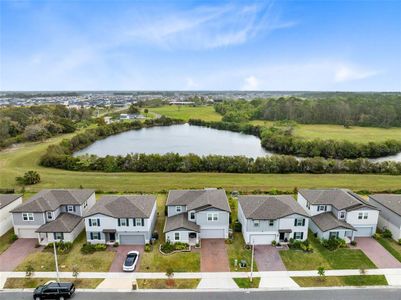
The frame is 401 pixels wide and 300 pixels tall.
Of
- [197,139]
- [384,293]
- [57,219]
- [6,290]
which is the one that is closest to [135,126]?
[197,139]

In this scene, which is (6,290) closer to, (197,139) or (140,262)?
(140,262)

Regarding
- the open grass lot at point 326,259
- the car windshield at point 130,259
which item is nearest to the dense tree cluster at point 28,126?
the car windshield at point 130,259

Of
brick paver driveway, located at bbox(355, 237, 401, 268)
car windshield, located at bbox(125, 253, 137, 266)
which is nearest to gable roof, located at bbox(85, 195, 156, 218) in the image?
car windshield, located at bbox(125, 253, 137, 266)

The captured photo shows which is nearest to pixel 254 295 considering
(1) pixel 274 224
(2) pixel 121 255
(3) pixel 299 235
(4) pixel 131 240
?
(1) pixel 274 224

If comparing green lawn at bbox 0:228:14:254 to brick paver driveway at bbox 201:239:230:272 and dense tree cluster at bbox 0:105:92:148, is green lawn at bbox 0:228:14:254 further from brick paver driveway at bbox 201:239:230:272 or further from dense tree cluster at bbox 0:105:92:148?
dense tree cluster at bbox 0:105:92:148

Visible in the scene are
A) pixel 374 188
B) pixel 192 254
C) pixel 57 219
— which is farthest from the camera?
pixel 374 188

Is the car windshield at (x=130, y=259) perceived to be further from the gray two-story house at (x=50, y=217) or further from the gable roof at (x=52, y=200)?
the gable roof at (x=52, y=200)
